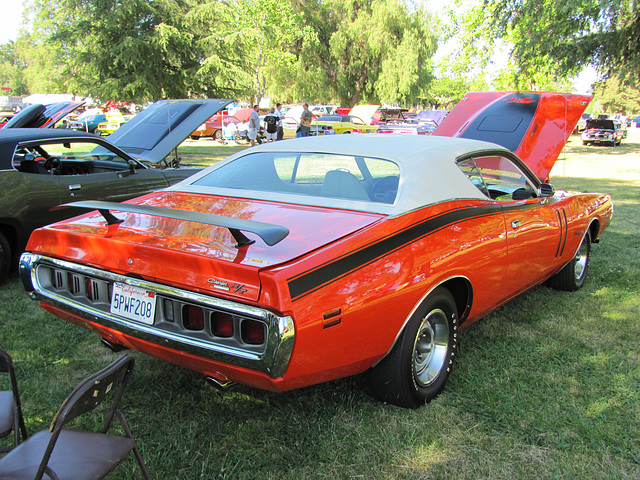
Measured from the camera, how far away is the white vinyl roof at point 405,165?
293 cm

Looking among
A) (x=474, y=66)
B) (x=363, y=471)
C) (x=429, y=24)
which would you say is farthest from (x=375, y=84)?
(x=363, y=471)

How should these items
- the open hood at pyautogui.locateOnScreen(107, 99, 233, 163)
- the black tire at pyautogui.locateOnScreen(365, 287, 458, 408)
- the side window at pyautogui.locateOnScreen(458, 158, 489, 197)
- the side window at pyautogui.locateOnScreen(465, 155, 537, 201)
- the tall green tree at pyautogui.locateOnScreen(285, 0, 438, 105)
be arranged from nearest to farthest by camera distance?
1. the black tire at pyautogui.locateOnScreen(365, 287, 458, 408)
2. the side window at pyautogui.locateOnScreen(458, 158, 489, 197)
3. the side window at pyautogui.locateOnScreen(465, 155, 537, 201)
4. the open hood at pyautogui.locateOnScreen(107, 99, 233, 163)
5. the tall green tree at pyautogui.locateOnScreen(285, 0, 438, 105)

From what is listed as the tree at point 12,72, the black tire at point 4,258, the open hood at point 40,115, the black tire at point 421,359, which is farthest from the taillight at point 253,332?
the tree at point 12,72

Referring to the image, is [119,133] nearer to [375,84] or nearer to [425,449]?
[425,449]

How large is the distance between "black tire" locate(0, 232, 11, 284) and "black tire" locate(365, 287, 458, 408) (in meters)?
3.60

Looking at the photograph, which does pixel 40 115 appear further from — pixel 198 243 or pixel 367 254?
pixel 367 254

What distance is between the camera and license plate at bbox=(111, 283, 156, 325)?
2354 mm

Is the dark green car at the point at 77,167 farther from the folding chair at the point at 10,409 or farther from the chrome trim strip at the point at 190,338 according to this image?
the folding chair at the point at 10,409

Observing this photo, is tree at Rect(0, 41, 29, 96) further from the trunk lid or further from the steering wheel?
the steering wheel

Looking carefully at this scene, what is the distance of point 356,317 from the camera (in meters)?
2.28

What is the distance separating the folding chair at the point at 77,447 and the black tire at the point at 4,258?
3.34 m

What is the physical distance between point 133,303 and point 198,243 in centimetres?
42

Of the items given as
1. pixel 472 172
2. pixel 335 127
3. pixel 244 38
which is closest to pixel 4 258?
pixel 472 172

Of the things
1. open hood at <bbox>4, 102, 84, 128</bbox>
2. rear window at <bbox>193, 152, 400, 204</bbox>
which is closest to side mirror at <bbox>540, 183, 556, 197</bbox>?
rear window at <bbox>193, 152, 400, 204</bbox>
